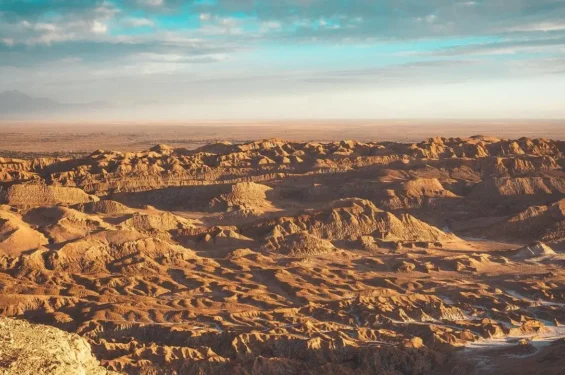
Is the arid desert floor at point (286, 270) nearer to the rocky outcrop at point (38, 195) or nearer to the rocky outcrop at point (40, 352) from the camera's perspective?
the rocky outcrop at point (40, 352)

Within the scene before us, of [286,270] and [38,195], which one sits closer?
[286,270]

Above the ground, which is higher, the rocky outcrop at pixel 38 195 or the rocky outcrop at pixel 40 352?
the rocky outcrop at pixel 40 352

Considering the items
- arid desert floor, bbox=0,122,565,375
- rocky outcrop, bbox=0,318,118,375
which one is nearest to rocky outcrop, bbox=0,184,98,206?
arid desert floor, bbox=0,122,565,375

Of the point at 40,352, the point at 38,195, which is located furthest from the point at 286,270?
the point at 40,352

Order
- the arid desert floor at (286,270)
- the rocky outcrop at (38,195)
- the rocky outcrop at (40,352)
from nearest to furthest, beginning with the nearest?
the rocky outcrop at (40,352) → the arid desert floor at (286,270) → the rocky outcrop at (38,195)

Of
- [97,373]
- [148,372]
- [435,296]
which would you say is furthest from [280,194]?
[97,373]

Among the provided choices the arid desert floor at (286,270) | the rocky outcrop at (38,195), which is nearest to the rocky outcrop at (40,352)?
the arid desert floor at (286,270)

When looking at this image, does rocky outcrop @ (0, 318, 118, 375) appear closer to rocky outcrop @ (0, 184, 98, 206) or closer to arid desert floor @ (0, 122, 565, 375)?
arid desert floor @ (0, 122, 565, 375)

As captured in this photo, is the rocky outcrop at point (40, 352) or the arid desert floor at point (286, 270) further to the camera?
the arid desert floor at point (286, 270)

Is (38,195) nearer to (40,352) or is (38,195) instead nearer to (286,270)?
(286,270)
